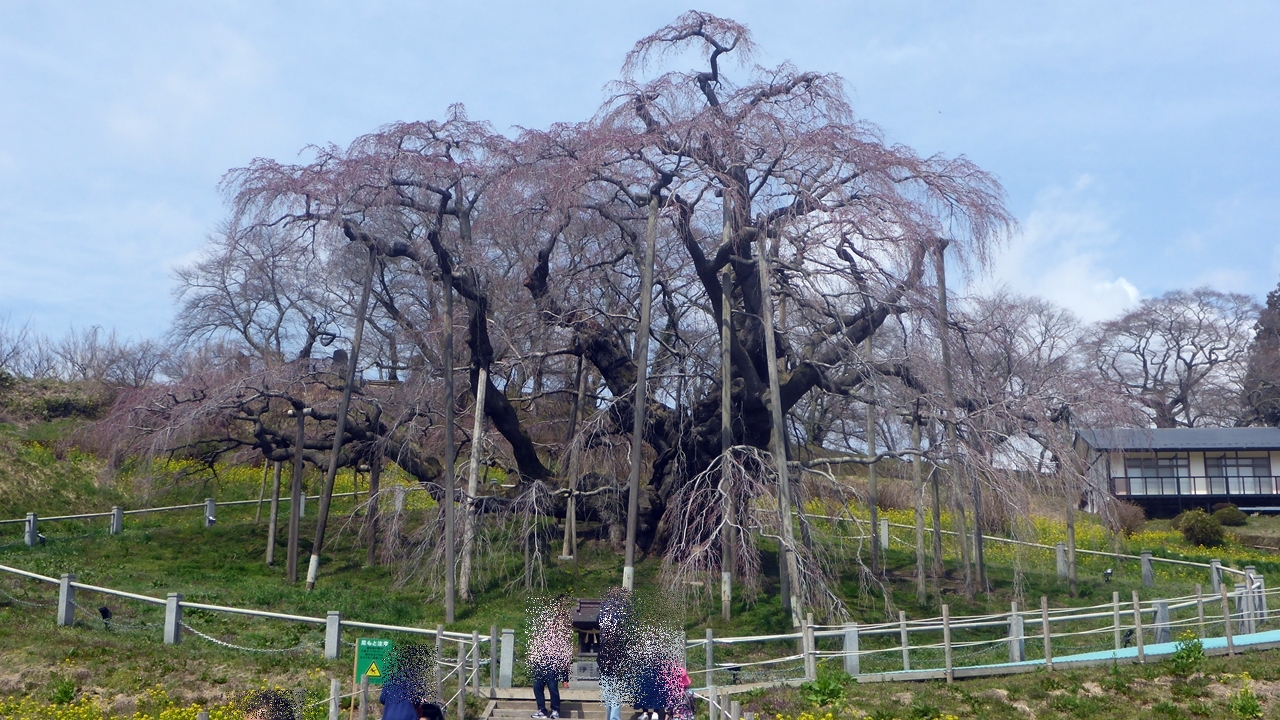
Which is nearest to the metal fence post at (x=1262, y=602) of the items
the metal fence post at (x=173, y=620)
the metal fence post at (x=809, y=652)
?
the metal fence post at (x=809, y=652)

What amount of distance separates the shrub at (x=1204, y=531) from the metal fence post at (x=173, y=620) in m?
32.6

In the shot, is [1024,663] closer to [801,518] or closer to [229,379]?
[801,518]

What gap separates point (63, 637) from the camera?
53.4 feet

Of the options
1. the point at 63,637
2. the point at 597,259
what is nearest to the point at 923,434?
the point at 597,259

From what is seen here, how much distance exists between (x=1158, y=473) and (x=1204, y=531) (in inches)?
434

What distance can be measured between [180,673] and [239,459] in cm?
1406

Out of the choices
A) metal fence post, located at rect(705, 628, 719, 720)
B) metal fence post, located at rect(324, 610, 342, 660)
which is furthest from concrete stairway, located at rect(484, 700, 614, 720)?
metal fence post, located at rect(324, 610, 342, 660)

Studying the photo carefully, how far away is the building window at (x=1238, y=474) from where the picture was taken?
46125mm

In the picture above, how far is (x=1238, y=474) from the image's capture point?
46375 mm

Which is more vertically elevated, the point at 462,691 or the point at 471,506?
the point at 471,506

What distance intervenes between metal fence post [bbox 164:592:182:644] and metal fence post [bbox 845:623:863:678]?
33.9ft

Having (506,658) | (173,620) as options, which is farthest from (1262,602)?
(173,620)

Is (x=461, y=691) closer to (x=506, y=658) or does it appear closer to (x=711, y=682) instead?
(x=506, y=658)

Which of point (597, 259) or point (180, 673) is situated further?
point (597, 259)
